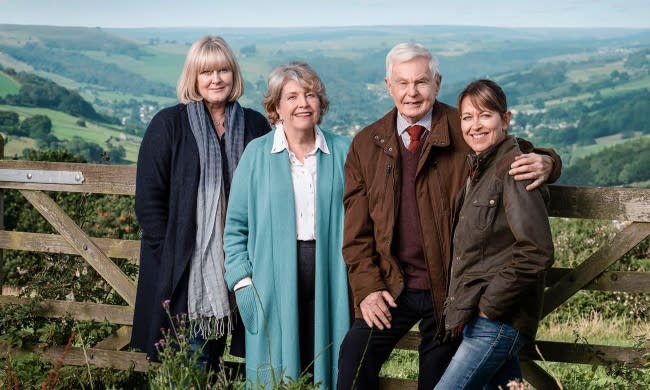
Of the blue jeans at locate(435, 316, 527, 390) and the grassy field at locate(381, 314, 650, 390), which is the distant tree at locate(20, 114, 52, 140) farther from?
the blue jeans at locate(435, 316, 527, 390)

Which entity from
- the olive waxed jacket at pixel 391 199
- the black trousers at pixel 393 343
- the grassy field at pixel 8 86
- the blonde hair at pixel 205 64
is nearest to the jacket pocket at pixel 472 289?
the olive waxed jacket at pixel 391 199

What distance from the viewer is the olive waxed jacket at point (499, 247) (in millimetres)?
3361

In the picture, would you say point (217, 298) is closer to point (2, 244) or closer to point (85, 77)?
point (2, 244)

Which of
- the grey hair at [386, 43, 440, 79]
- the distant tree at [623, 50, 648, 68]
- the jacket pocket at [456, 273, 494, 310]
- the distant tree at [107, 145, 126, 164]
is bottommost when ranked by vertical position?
the distant tree at [107, 145, 126, 164]

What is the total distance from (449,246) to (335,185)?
24.9 inches

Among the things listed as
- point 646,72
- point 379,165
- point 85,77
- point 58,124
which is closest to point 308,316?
point 379,165

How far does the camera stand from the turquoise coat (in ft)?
13.3

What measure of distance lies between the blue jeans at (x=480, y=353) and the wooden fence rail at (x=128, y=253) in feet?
2.94

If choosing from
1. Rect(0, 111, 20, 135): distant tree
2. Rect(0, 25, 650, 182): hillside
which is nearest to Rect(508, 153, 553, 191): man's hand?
Rect(0, 111, 20, 135): distant tree

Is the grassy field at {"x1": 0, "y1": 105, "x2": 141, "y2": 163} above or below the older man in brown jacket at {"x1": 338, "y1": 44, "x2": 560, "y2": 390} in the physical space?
below

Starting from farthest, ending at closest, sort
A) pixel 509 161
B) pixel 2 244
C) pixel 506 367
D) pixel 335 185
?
1. pixel 2 244
2. pixel 335 185
3. pixel 506 367
4. pixel 509 161

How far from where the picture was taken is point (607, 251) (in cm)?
435

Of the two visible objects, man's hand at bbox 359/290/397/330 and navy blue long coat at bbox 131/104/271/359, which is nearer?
man's hand at bbox 359/290/397/330

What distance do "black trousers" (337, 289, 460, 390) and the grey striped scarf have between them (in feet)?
2.31
